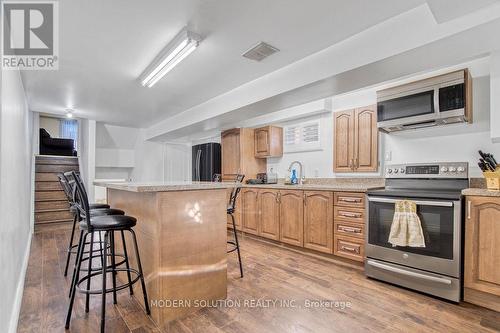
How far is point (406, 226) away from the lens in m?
2.38

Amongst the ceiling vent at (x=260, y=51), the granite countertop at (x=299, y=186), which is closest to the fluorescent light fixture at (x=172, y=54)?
the ceiling vent at (x=260, y=51)

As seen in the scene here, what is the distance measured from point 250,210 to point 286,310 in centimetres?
225

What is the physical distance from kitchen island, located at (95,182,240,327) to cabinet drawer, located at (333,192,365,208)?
157 cm

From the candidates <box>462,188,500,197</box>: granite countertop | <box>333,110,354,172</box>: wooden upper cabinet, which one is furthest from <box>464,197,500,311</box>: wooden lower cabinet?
<box>333,110,354,172</box>: wooden upper cabinet

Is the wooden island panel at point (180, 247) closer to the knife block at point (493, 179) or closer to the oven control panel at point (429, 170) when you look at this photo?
the oven control panel at point (429, 170)

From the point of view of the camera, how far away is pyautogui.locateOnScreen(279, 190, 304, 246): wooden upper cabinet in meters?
3.46

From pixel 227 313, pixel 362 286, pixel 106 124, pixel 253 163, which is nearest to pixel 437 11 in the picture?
pixel 362 286

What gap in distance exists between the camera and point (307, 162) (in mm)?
4219

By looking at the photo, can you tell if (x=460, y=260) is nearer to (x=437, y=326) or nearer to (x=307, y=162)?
(x=437, y=326)

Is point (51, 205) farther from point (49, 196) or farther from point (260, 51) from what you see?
point (260, 51)

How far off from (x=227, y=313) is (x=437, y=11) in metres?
2.64

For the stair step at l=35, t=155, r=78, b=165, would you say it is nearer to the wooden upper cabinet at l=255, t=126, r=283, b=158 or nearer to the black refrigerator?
the black refrigerator

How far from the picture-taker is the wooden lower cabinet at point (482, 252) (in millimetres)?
2000

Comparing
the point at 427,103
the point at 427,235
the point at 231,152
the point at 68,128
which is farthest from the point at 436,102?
the point at 68,128
